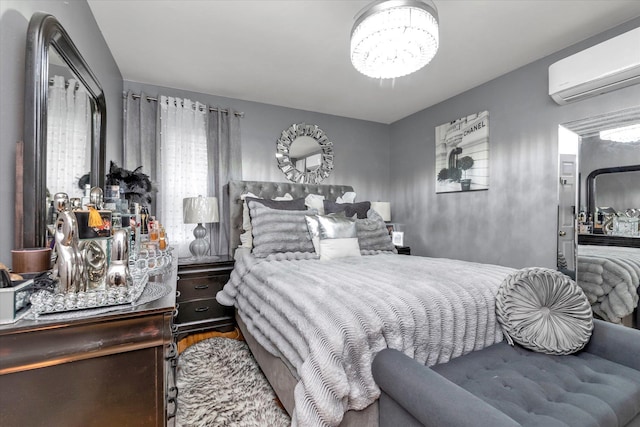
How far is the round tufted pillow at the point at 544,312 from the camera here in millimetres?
1517

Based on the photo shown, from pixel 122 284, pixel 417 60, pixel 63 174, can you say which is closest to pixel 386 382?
pixel 122 284

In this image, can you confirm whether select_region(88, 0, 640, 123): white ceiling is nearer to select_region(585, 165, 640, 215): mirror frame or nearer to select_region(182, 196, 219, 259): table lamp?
Result: select_region(585, 165, 640, 215): mirror frame

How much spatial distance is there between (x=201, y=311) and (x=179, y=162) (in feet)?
5.28

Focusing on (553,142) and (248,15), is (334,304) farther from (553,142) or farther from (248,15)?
(553,142)

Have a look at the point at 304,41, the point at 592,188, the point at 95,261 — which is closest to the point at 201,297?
the point at 95,261

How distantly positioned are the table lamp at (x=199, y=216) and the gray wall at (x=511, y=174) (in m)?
2.68

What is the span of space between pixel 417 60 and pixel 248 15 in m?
1.22

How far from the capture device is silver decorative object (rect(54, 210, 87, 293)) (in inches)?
35.9

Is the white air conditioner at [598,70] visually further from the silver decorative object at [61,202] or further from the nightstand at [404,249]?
the silver decorative object at [61,202]

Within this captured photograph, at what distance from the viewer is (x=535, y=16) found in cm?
217

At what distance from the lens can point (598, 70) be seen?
2240 mm

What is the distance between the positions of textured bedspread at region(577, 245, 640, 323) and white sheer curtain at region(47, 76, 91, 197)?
11.9 ft

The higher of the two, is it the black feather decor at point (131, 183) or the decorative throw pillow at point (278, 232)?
the black feather decor at point (131, 183)

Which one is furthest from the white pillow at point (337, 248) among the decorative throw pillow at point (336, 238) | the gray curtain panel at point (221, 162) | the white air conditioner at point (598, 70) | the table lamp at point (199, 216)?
the white air conditioner at point (598, 70)
